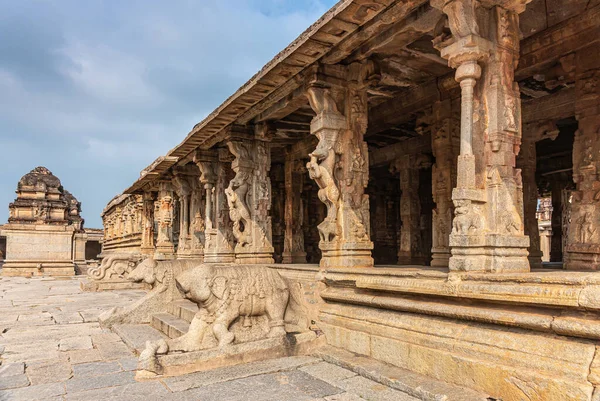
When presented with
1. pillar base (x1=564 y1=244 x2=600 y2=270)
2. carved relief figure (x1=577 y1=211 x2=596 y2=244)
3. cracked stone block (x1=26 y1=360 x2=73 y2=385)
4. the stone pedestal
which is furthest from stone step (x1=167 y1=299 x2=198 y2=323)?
the stone pedestal

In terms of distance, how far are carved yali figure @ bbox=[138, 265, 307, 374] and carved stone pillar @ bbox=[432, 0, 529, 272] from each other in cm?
221

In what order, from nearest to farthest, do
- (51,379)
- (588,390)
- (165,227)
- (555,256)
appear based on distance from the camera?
(588,390), (51,379), (555,256), (165,227)

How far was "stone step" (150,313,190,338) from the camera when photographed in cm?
647

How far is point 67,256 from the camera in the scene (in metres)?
22.1

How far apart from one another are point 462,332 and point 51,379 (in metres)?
3.93

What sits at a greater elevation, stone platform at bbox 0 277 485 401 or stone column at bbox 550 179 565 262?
stone column at bbox 550 179 565 262

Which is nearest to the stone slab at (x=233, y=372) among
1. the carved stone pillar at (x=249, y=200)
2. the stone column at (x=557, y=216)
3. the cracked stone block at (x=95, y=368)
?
the cracked stone block at (x=95, y=368)

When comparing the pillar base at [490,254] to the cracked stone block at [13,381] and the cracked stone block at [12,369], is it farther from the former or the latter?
the cracked stone block at [12,369]

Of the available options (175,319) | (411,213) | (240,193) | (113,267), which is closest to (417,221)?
(411,213)

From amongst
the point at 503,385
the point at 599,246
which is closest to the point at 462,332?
the point at 503,385

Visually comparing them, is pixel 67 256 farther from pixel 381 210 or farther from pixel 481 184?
pixel 481 184

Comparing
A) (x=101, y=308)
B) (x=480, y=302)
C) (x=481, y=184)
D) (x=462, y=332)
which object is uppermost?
(x=481, y=184)

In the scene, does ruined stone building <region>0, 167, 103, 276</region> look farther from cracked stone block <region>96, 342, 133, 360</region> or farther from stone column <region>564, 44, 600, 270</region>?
stone column <region>564, 44, 600, 270</region>

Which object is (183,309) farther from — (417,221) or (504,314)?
(417,221)
